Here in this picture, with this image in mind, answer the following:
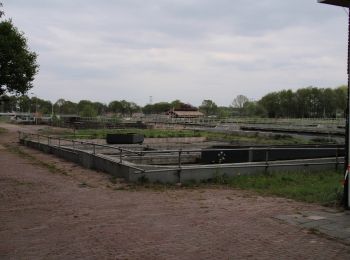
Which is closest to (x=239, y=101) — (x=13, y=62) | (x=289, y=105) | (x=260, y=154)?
(x=289, y=105)

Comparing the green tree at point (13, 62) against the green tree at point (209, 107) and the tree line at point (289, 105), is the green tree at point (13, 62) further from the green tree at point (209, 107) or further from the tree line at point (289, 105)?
the green tree at point (209, 107)

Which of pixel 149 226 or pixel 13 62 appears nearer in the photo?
pixel 149 226

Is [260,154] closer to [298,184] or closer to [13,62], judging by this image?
[298,184]

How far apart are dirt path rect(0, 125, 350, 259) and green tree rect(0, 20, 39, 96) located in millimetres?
40492

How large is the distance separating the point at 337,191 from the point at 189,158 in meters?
11.1

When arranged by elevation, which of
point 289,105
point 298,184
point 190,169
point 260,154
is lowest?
point 298,184

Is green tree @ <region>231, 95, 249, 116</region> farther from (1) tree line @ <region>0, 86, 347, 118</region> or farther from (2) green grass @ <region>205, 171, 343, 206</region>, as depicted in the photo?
(2) green grass @ <region>205, 171, 343, 206</region>

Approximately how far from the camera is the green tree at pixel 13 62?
49406 mm

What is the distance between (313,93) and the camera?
468 feet

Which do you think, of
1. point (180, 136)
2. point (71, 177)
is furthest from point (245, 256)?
point (180, 136)

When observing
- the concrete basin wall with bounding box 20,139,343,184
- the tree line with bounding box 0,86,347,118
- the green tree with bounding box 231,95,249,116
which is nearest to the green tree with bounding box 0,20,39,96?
the concrete basin wall with bounding box 20,139,343,184

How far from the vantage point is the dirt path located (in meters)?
6.21

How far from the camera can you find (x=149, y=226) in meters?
7.75

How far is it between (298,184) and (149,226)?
6.47m
